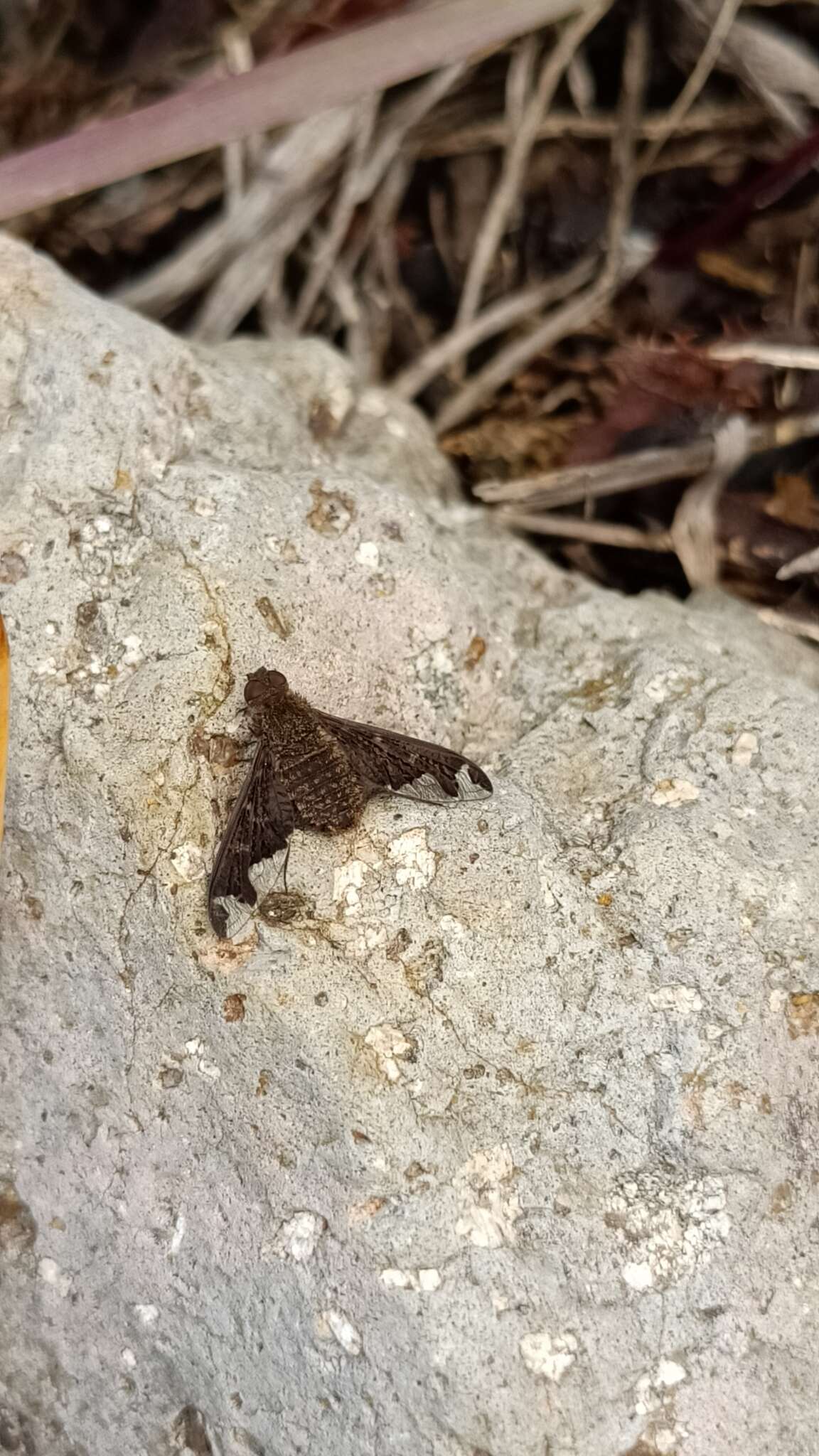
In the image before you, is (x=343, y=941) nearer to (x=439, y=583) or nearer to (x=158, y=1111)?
(x=158, y=1111)

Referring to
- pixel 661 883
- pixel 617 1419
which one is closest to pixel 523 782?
pixel 661 883

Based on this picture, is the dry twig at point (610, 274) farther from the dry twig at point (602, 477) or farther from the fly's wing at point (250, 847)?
the fly's wing at point (250, 847)

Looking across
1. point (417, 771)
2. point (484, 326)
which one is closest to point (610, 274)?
point (484, 326)

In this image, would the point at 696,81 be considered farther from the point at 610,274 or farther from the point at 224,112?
the point at 224,112

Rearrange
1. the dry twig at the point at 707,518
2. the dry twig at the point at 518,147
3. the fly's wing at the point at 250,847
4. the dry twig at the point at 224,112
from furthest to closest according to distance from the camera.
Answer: the dry twig at the point at 518,147, the dry twig at the point at 707,518, the dry twig at the point at 224,112, the fly's wing at the point at 250,847

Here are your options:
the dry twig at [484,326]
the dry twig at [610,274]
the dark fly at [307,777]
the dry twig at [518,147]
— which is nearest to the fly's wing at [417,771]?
the dark fly at [307,777]

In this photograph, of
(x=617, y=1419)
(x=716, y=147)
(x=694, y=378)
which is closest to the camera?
(x=617, y=1419)
